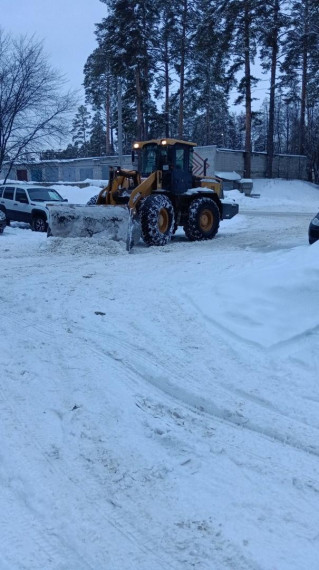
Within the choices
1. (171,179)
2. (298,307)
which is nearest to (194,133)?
(171,179)

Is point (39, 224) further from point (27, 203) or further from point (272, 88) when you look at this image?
point (272, 88)

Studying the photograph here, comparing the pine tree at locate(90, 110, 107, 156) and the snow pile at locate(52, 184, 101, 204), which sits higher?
the pine tree at locate(90, 110, 107, 156)

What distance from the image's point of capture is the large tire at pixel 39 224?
16.9 m

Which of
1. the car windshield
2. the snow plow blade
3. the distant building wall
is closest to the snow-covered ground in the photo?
the snow plow blade

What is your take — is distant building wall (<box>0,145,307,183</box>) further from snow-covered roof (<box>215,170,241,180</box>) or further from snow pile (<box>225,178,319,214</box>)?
snow pile (<box>225,178,319,214</box>)

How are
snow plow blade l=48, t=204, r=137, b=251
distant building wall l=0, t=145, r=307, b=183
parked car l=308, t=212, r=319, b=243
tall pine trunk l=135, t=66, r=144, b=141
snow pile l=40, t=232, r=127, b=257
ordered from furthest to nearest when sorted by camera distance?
distant building wall l=0, t=145, r=307, b=183 < tall pine trunk l=135, t=66, r=144, b=141 < snow plow blade l=48, t=204, r=137, b=251 < snow pile l=40, t=232, r=127, b=257 < parked car l=308, t=212, r=319, b=243

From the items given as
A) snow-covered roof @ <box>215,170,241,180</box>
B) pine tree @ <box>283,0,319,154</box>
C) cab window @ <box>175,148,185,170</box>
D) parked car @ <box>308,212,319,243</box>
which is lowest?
parked car @ <box>308,212,319,243</box>

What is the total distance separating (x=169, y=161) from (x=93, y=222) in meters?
2.77

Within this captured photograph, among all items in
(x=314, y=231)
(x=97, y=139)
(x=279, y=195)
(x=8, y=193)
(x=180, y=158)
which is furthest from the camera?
(x=97, y=139)

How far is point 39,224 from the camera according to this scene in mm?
17016

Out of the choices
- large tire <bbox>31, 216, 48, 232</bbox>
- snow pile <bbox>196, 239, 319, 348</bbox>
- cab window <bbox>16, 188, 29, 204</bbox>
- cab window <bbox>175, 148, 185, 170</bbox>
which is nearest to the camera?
snow pile <bbox>196, 239, 319, 348</bbox>

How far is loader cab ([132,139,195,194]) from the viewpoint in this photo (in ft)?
43.4

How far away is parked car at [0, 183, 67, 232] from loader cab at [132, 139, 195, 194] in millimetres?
4617

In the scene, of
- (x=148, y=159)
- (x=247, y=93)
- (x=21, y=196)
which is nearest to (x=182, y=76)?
(x=247, y=93)
